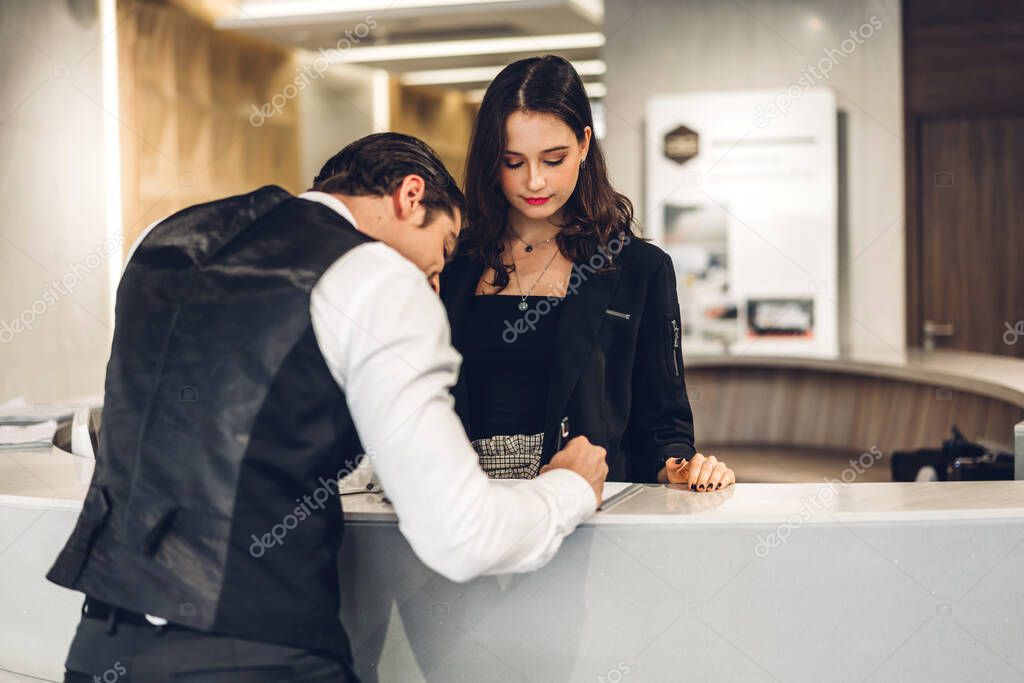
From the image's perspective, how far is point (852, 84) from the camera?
6828 millimetres

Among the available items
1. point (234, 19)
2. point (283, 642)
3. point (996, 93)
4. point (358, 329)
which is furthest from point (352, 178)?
point (234, 19)

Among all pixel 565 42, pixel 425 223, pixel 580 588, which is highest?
pixel 565 42

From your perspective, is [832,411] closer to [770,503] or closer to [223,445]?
[770,503]

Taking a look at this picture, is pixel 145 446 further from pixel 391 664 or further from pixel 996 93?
pixel 996 93

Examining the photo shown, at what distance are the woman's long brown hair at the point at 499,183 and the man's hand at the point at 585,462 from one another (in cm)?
75

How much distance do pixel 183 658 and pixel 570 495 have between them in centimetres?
49

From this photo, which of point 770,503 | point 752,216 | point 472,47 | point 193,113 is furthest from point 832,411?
point 193,113

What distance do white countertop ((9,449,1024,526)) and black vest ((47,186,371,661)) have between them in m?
0.35

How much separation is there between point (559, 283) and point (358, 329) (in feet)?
3.50

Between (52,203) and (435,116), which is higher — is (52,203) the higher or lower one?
the lower one

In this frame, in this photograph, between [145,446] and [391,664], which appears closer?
[145,446]

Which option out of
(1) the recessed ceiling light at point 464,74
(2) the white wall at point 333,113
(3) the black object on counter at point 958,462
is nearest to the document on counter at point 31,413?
(3) the black object on counter at point 958,462

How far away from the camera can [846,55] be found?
6816 millimetres

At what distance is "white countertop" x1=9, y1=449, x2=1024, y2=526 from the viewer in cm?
145
